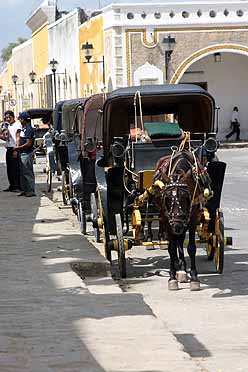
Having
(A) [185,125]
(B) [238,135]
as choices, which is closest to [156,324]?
(A) [185,125]

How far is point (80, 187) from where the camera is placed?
1344 centimetres

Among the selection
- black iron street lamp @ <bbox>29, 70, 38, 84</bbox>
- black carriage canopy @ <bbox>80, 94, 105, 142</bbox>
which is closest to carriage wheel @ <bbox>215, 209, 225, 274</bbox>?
black carriage canopy @ <bbox>80, 94, 105, 142</bbox>

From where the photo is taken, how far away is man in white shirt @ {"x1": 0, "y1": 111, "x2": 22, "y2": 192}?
19.1m

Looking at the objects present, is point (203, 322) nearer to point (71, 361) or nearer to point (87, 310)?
point (87, 310)

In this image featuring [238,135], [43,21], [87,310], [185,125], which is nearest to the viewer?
[87,310]

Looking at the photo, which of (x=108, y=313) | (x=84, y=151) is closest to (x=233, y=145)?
(x=84, y=151)

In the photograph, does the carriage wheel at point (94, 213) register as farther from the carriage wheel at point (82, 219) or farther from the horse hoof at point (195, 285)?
the horse hoof at point (195, 285)

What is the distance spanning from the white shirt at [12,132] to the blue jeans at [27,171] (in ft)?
1.93

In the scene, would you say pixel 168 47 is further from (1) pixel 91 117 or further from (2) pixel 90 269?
(2) pixel 90 269

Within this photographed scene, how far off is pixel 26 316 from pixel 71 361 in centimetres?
160

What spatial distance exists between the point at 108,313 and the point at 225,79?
34616 mm

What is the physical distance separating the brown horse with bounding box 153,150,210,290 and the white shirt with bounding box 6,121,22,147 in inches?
373

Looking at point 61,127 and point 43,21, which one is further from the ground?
point 43,21

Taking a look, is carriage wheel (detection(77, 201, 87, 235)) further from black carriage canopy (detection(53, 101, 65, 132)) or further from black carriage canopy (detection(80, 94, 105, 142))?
black carriage canopy (detection(53, 101, 65, 132))
